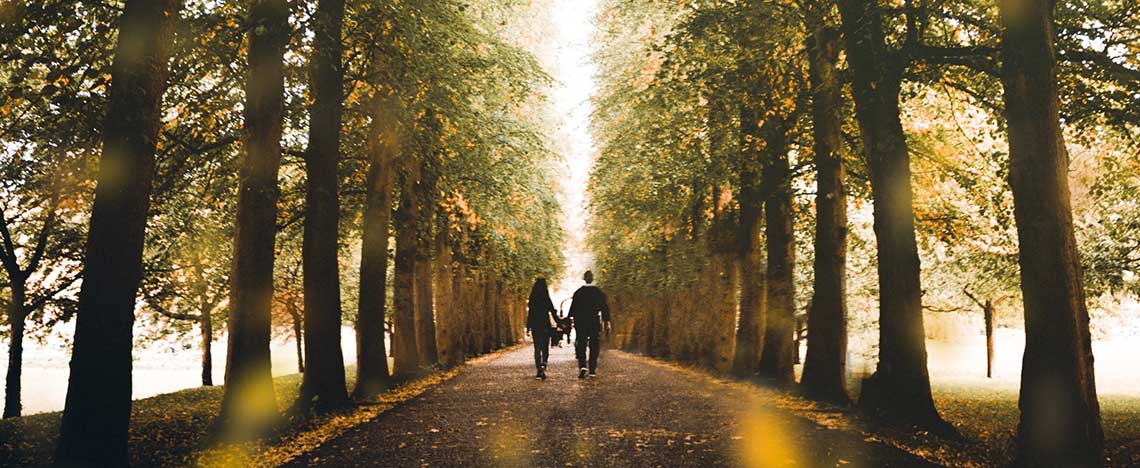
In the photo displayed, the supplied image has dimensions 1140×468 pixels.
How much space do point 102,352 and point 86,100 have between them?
4716mm

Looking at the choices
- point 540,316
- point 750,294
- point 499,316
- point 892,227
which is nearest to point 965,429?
point 892,227

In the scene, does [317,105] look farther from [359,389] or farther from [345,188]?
[345,188]

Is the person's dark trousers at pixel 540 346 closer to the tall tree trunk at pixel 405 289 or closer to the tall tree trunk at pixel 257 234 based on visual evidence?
the tall tree trunk at pixel 405 289

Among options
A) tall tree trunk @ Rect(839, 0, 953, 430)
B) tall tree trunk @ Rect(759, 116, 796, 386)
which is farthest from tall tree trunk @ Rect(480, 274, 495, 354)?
tall tree trunk @ Rect(839, 0, 953, 430)

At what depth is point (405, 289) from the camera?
21531 millimetres

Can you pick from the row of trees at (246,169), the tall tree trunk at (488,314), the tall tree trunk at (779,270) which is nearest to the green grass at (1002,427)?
the tall tree trunk at (779,270)

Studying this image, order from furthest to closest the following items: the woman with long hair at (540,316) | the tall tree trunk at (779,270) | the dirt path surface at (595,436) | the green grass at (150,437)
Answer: the woman with long hair at (540,316)
the tall tree trunk at (779,270)
the green grass at (150,437)
the dirt path surface at (595,436)

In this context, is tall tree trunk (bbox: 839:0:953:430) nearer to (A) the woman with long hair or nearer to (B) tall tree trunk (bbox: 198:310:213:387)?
(A) the woman with long hair

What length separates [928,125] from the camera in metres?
20.5

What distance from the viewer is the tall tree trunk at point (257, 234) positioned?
12.1 meters

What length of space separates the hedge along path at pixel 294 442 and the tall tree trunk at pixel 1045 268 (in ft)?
24.4

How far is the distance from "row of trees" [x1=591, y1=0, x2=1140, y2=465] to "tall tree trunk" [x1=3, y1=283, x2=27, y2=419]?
1692 cm

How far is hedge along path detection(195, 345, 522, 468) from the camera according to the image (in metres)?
9.19

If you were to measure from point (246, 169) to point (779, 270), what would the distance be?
1208cm
